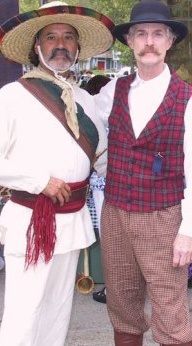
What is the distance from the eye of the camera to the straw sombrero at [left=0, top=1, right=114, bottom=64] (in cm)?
247

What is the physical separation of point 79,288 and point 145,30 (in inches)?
81.7

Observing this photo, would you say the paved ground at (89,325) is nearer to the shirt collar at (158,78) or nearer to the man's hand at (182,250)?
the man's hand at (182,250)

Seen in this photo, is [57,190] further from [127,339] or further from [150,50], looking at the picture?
[127,339]

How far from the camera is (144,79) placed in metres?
2.48

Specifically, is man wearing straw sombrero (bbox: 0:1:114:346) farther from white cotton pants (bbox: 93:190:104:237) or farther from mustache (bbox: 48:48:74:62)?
white cotton pants (bbox: 93:190:104:237)

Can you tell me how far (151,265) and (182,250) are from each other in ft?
0.57

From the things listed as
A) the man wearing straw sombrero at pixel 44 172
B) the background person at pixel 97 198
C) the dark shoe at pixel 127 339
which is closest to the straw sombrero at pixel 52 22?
the man wearing straw sombrero at pixel 44 172

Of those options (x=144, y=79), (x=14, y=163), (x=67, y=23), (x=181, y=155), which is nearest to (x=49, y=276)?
(x=14, y=163)

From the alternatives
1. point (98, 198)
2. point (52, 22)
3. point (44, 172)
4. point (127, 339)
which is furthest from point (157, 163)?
point (98, 198)

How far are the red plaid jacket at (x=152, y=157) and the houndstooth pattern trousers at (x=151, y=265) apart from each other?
6 cm

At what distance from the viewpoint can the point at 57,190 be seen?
236 centimetres

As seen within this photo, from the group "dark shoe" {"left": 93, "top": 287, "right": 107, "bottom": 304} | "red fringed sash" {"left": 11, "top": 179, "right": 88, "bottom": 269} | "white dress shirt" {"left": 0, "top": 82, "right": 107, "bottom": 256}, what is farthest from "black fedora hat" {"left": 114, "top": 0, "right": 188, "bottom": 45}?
"dark shoe" {"left": 93, "top": 287, "right": 107, "bottom": 304}

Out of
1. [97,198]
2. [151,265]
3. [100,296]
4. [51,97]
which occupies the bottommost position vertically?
[100,296]

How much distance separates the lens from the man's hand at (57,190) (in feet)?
7.73
